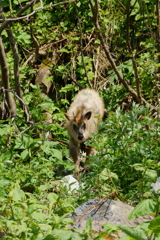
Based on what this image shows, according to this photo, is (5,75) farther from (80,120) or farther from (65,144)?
(65,144)

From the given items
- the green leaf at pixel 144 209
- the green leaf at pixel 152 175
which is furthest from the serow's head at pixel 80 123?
the green leaf at pixel 144 209

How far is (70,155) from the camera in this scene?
8.48m

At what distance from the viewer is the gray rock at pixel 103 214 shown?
3.55 m

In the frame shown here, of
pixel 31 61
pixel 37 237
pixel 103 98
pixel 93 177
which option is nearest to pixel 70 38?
pixel 31 61

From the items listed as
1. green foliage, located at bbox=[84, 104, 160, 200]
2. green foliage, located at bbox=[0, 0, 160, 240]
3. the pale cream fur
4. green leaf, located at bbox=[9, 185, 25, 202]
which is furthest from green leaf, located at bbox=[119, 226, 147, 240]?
the pale cream fur

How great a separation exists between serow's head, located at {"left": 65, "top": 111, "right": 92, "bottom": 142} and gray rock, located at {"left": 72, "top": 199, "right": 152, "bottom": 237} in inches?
180

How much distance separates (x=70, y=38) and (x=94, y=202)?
7.36m

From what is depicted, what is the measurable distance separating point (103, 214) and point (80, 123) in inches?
190

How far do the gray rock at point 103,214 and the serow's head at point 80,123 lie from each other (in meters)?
4.57

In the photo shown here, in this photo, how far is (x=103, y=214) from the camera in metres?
3.69

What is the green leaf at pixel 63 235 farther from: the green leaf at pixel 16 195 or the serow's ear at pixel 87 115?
the serow's ear at pixel 87 115

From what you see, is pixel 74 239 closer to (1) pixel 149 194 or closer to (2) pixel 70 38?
(1) pixel 149 194

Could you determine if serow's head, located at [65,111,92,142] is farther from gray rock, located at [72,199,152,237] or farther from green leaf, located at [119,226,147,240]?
green leaf, located at [119,226,147,240]

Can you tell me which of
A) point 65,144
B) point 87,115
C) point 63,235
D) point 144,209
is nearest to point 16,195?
point 63,235
